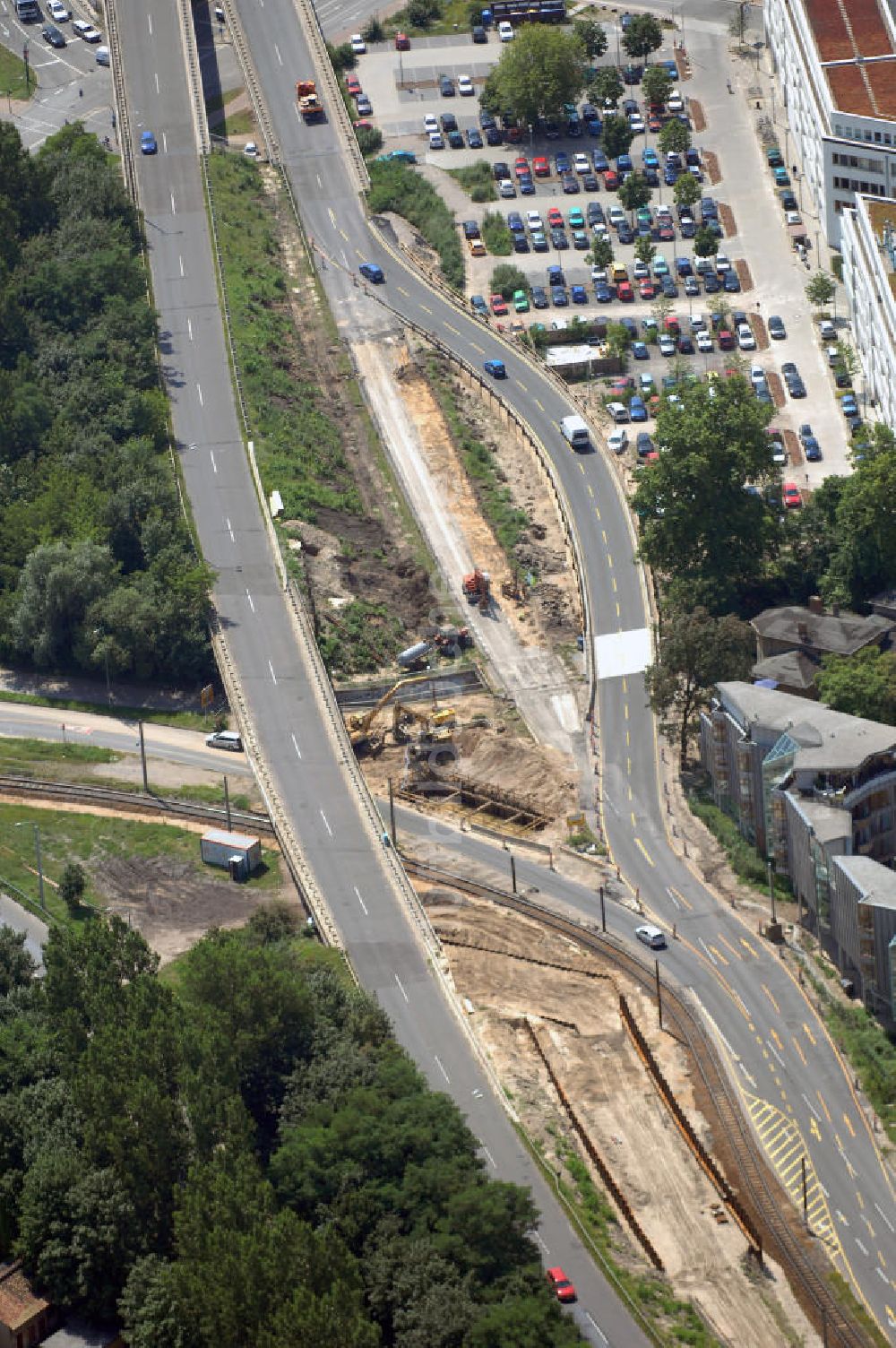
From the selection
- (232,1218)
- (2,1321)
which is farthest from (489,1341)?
(2,1321)

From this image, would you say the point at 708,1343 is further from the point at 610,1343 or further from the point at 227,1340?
the point at 227,1340

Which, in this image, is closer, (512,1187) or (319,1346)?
(319,1346)

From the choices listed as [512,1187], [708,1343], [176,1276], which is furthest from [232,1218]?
[708,1343]

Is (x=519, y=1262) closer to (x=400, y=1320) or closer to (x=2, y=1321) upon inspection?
(x=400, y=1320)

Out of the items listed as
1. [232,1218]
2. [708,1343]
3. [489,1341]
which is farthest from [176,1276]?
[708,1343]

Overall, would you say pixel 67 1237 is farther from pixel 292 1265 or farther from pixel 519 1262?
pixel 519 1262

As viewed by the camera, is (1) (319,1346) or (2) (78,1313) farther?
(2) (78,1313)

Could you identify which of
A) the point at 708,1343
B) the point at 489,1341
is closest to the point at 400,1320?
the point at 489,1341
